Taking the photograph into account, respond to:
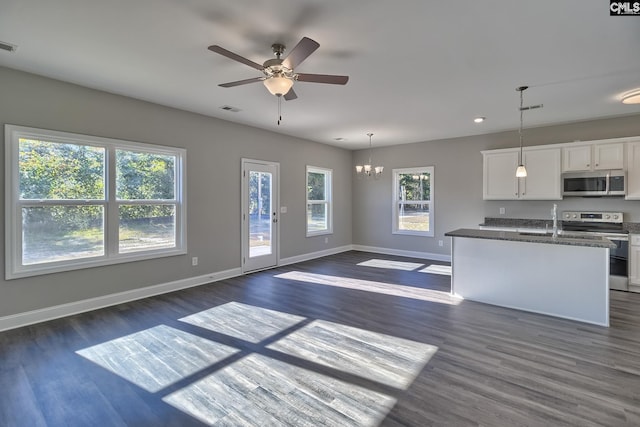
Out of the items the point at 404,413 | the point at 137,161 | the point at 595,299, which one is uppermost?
the point at 137,161

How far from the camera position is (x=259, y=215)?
602cm

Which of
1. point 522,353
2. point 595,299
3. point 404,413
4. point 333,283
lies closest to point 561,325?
point 595,299

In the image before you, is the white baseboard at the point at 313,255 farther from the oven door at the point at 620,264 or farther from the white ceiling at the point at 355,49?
the oven door at the point at 620,264

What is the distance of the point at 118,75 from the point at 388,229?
620cm

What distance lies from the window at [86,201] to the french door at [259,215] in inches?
47.6

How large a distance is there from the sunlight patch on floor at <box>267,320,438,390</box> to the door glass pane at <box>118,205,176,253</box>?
264 cm

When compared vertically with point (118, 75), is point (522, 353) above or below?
below

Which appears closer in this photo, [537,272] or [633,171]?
[537,272]

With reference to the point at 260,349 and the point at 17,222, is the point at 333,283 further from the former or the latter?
the point at 17,222

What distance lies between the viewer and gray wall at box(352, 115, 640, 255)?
5188mm

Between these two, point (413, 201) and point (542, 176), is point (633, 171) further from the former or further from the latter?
point (413, 201)

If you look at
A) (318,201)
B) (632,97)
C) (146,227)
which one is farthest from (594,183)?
(146,227)

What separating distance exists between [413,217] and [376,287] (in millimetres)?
3138

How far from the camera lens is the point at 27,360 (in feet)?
8.66
